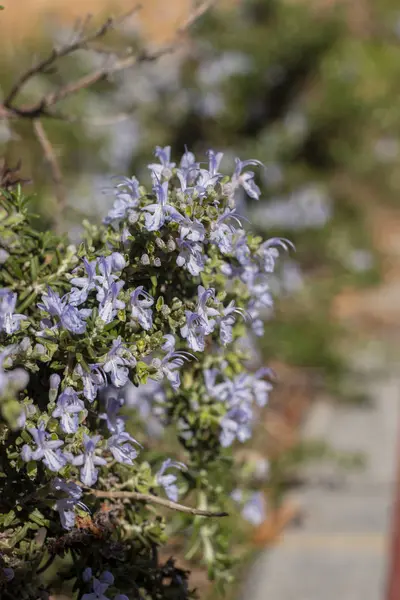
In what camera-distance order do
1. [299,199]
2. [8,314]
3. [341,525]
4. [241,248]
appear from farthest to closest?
1. [299,199]
2. [341,525]
3. [241,248]
4. [8,314]

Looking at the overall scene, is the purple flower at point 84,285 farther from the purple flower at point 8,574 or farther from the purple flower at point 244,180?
the purple flower at point 8,574

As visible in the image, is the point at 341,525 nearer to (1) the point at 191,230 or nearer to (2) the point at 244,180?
(2) the point at 244,180

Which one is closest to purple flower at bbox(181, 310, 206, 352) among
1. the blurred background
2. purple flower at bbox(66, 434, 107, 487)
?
purple flower at bbox(66, 434, 107, 487)

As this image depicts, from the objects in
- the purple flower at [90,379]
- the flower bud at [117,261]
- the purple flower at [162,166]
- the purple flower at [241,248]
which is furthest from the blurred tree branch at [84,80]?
the purple flower at [90,379]

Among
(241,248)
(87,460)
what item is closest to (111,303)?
(87,460)

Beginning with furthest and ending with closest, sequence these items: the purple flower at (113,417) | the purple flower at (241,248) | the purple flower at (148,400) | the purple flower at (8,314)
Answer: the purple flower at (148,400) → the purple flower at (241,248) → the purple flower at (113,417) → the purple flower at (8,314)

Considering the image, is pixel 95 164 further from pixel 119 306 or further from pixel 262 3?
pixel 119 306
